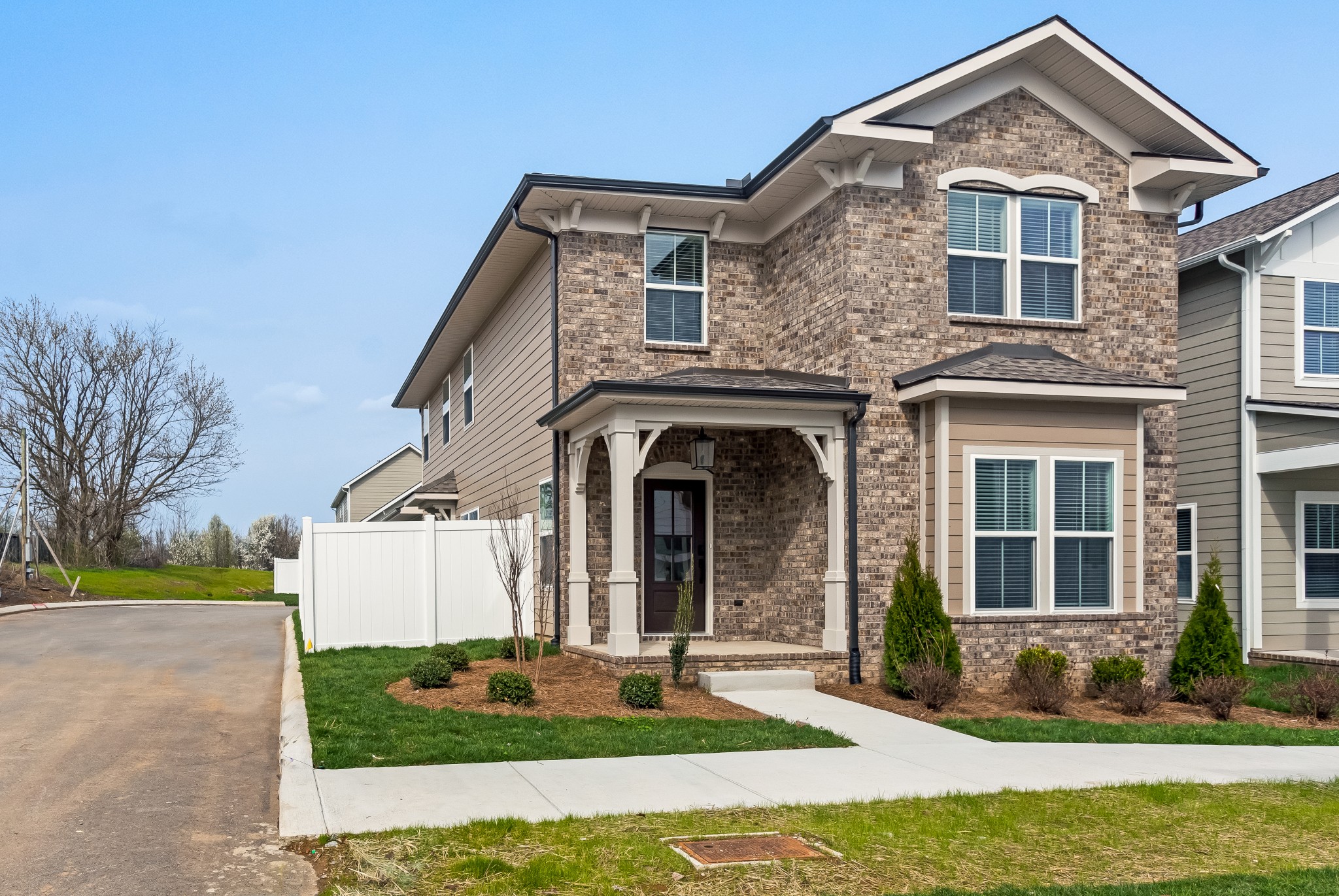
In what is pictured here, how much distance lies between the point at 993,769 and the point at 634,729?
9.90 feet

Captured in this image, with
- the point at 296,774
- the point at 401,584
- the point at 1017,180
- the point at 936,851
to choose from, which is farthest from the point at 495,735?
the point at 1017,180

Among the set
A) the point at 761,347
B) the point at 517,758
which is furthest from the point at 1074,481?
the point at 517,758

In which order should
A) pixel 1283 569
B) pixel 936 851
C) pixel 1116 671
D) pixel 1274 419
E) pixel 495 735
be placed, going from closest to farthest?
pixel 936 851, pixel 495 735, pixel 1116 671, pixel 1274 419, pixel 1283 569

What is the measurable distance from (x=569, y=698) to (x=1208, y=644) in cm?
734

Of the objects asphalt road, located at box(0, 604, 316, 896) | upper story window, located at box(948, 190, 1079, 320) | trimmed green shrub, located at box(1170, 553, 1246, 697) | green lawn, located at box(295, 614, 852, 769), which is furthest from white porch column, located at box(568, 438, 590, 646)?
trimmed green shrub, located at box(1170, 553, 1246, 697)

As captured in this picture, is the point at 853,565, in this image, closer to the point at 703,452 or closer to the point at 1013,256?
the point at 703,452

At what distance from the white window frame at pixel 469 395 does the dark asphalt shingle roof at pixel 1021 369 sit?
10.8 metres

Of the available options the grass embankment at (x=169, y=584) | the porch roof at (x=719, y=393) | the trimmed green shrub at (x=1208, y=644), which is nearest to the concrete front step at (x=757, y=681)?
the porch roof at (x=719, y=393)

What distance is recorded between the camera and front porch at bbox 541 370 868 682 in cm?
1282

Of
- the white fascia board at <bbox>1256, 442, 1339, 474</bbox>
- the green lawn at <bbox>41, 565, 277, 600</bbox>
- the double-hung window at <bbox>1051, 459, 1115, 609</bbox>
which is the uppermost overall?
the white fascia board at <bbox>1256, 442, 1339, 474</bbox>

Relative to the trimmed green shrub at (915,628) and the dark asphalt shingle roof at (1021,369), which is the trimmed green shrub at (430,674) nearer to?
the trimmed green shrub at (915,628)

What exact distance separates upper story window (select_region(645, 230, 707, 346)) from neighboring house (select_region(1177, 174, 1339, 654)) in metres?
7.58

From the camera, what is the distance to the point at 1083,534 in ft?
43.5

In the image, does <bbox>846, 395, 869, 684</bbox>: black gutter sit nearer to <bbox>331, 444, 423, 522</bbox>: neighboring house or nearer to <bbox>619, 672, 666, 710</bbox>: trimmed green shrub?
<bbox>619, 672, 666, 710</bbox>: trimmed green shrub
